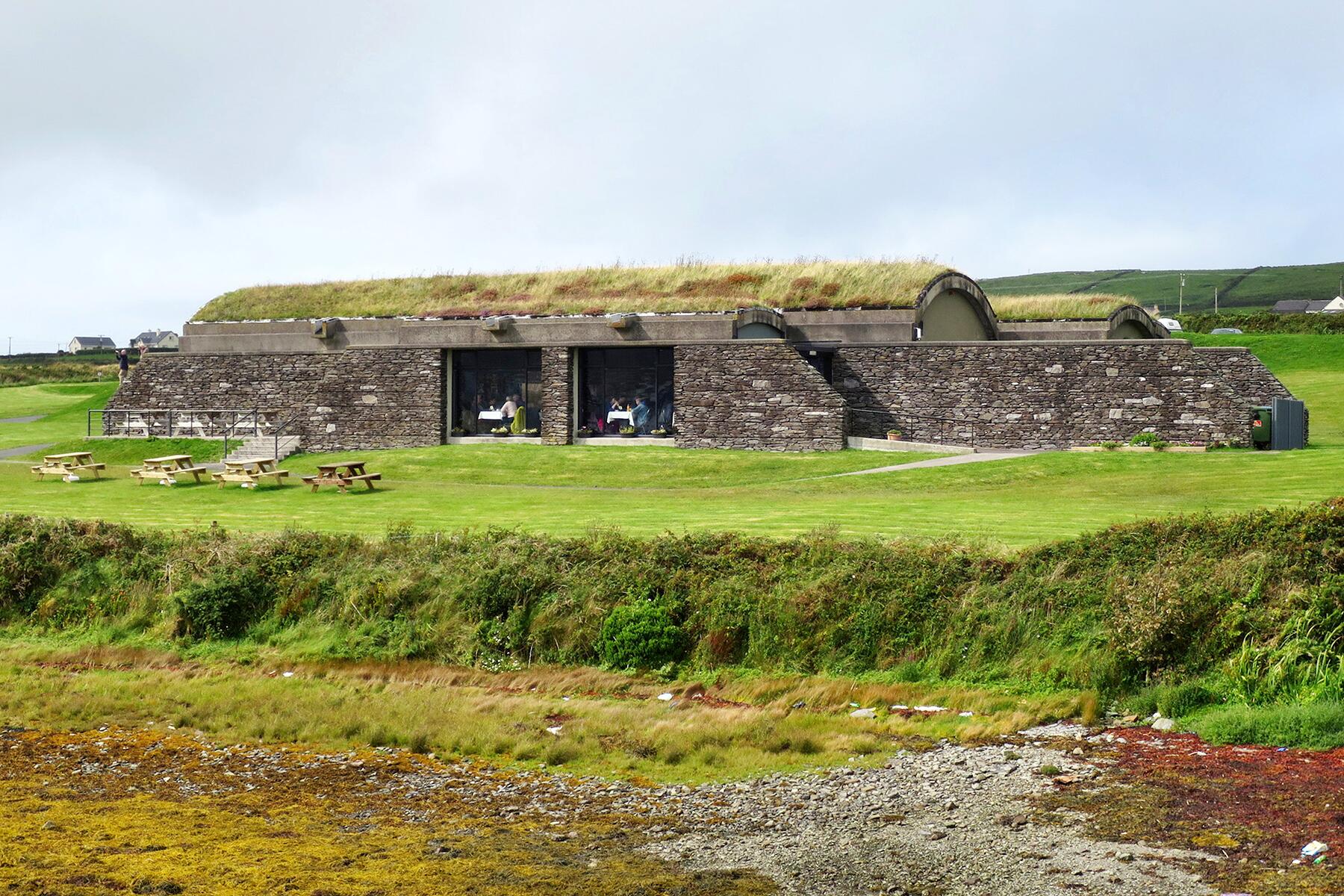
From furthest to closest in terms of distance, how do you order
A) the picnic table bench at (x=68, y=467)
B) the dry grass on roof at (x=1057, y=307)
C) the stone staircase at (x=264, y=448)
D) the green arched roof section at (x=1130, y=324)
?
the dry grass on roof at (x=1057, y=307) < the green arched roof section at (x=1130, y=324) < the stone staircase at (x=264, y=448) < the picnic table bench at (x=68, y=467)

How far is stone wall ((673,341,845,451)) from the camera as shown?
3541 centimetres

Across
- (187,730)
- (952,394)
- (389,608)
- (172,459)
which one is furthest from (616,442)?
(187,730)

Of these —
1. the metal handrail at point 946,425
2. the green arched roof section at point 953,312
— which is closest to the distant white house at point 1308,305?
the green arched roof section at point 953,312

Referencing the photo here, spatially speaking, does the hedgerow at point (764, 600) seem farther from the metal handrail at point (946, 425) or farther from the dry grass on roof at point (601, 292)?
the dry grass on roof at point (601, 292)

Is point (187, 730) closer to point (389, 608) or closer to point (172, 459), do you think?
point (389, 608)

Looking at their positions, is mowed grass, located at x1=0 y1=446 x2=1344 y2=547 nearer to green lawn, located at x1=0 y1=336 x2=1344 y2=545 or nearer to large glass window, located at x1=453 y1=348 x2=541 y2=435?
green lawn, located at x1=0 y1=336 x2=1344 y2=545

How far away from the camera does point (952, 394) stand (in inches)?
1407

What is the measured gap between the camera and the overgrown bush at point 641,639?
51.8ft

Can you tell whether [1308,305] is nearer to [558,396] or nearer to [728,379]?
[728,379]

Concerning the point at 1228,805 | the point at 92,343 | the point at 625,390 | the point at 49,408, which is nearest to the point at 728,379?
the point at 625,390

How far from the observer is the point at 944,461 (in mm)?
30156

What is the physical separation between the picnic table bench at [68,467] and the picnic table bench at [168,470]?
1.53 m

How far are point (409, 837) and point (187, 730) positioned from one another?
4.77m

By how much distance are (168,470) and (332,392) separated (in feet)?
34.2
